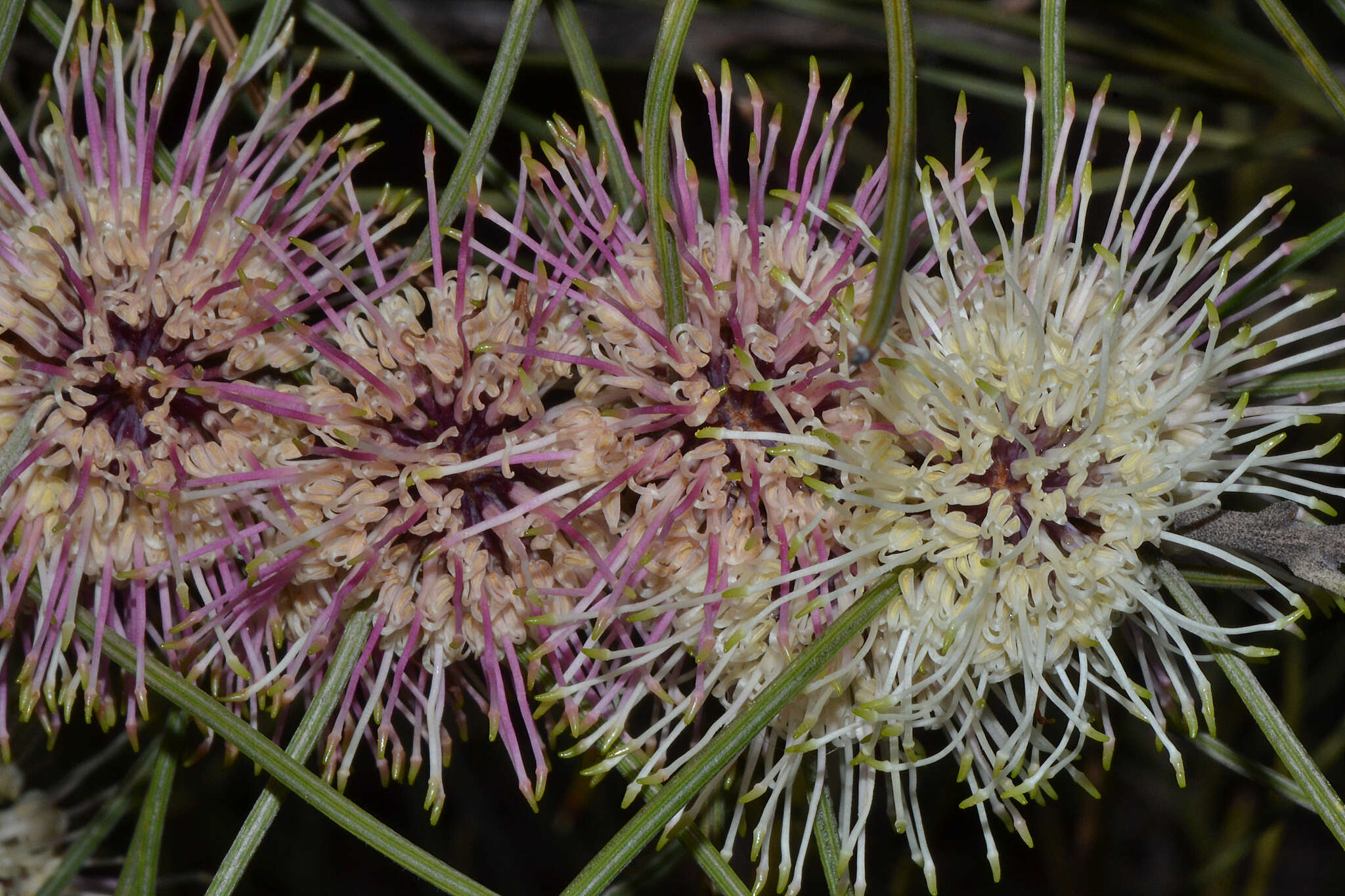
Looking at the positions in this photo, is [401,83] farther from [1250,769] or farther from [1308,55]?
[1250,769]

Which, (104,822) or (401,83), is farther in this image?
(104,822)

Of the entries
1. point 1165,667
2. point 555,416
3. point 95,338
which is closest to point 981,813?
point 1165,667

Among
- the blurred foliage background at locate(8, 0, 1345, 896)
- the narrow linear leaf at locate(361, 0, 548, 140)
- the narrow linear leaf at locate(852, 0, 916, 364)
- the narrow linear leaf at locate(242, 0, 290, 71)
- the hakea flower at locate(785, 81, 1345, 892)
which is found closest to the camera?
the narrow linear leaf at locate(852, 0, 916, 364)

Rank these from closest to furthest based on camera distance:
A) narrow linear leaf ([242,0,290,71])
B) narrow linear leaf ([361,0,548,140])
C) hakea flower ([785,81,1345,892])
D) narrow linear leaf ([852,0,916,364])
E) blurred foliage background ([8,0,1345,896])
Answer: narrow linear leaf ([852,0,916,364])
hakea flower ([785,81,1345,892])
narrow linear leaf ([242,0,290,71])
narrow linear leaf ([361,0,548,140])
blurred foliage background ([8,0,1345,896])

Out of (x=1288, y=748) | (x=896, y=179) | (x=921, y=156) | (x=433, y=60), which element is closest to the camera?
(x=896, y=179)

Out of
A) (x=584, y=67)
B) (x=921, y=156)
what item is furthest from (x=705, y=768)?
(x=921, y=156)

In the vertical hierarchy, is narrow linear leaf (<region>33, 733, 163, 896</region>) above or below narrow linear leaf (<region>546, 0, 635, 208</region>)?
below

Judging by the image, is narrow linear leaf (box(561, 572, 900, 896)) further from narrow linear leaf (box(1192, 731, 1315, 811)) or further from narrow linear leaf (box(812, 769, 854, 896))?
narrow linear leaf (box(1192, 731, 1315, 811))

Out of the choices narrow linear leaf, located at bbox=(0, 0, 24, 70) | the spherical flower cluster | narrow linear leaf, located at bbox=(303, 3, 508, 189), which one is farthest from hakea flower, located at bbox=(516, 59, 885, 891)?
narrow linear leaf, located at bbox=(0, 0, 24, 70)
